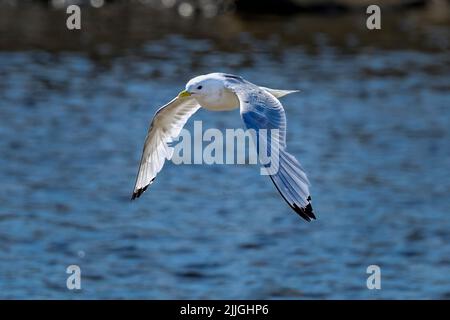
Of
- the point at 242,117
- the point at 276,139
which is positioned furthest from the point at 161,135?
the point at 276,139

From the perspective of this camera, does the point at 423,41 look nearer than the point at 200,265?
No

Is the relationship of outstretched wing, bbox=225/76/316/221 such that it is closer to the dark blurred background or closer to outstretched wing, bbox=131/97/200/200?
outstretched wing, bbox=131/97/200/200

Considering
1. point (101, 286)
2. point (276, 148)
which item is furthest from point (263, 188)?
point (276, 148)

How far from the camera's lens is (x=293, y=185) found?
6520 millimetres

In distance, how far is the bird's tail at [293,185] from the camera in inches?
250

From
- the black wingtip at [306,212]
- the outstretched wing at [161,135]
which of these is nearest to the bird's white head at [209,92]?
the outstretched wing at [161,135]

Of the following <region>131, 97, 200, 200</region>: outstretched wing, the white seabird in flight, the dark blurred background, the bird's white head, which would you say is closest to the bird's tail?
the white seabird in flight

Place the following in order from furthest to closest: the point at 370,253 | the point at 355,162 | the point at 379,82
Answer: the point at 379,82
the point at 355,162
the point at 370,253

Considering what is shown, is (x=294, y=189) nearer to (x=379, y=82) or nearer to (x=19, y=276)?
(x=19, y=276)

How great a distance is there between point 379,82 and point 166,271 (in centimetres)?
1041

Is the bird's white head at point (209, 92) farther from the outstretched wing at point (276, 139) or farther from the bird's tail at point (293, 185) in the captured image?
the bird's tail at point (293, 185)

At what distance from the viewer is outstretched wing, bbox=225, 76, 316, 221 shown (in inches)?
252

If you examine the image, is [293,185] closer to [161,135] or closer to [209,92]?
[209,92]

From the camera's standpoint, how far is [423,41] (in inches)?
1062
